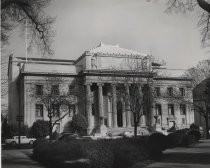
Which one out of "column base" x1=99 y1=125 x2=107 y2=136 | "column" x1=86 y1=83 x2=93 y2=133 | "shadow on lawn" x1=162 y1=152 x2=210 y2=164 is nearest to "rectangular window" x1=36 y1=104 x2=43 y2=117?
"column" x1=86 y1=83 x2=93 y2=133

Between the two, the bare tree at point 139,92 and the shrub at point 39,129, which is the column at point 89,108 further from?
the bare tree at point 139,92

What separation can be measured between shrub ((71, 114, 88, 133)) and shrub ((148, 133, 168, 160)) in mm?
40319

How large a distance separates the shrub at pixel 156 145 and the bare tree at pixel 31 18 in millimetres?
8284

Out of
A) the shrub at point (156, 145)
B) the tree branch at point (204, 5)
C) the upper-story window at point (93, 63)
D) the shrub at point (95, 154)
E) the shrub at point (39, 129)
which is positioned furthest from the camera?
the upper-story window at point (93, 63)

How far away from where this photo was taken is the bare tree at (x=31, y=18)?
49.9 ft

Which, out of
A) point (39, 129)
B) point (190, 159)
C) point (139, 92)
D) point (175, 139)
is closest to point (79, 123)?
point (39, 129)

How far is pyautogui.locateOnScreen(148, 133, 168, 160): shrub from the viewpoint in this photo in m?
20.7

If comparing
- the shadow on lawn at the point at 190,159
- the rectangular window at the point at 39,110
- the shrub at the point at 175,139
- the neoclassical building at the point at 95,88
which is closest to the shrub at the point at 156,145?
the shadow on lawn at the point at 190,159

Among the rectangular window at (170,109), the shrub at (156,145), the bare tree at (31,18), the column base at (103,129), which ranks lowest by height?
the column base at (103,129)

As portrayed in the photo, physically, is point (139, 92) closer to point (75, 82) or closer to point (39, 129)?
point (39, 129)

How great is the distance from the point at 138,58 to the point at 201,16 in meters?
40.0

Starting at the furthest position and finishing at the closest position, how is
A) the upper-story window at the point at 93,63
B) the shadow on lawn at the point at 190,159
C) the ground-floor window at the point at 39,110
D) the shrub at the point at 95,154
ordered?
the upper-story window at the point at 93,63, the ground-floor window at the point at 39,110, the shadow on lawn at the point at 190,159, the shrub at the point at 95,154

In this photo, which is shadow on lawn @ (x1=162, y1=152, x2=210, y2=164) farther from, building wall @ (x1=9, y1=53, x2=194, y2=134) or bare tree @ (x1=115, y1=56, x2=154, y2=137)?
building wall @ (x1=9, y1=53, x2=194, y2=134)

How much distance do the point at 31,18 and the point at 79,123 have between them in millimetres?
47103
